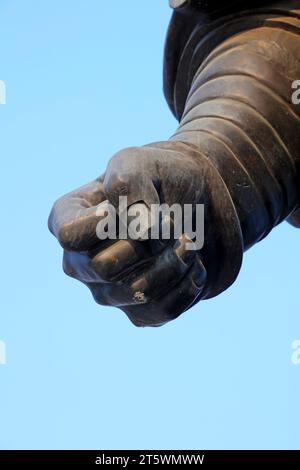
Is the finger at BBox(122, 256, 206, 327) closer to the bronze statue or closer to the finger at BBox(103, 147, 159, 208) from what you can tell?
the bronze statue

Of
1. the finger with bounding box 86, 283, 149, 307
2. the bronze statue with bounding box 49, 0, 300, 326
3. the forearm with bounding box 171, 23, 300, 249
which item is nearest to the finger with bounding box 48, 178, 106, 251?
the bronze statue with bounding box 49, 0, 300, 326

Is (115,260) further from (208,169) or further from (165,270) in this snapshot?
(208,169)

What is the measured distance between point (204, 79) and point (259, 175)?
0.36 meters

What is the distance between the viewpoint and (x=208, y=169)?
194cm

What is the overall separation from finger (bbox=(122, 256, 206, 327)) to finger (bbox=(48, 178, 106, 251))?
197mm

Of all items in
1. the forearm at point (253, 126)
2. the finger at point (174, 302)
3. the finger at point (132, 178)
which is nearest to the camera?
the finger at point (132, 178)

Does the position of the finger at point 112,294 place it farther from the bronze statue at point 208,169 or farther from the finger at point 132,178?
the finger at point 132,178

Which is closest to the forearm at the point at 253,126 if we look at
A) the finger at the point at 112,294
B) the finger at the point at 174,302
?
the finger at the point at 174,302

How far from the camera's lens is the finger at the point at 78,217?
170 centimetres

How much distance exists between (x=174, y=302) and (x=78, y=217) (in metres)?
0.26

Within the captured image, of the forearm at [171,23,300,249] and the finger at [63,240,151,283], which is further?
the forearm at [171,23,300,249]

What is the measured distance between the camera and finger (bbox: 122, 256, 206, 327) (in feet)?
5.88

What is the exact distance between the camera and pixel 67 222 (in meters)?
1.72

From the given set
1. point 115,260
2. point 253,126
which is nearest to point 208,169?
point 253,126
